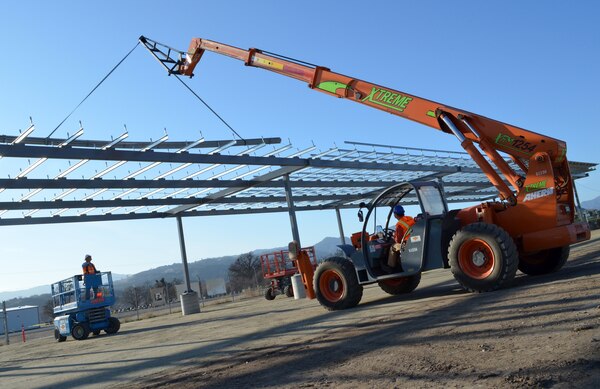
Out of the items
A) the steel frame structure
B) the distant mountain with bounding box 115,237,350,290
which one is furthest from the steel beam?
the distant mountain with bounding box 115,237,350,290

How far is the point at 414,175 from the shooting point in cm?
2541

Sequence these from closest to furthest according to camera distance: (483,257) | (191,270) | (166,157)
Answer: (483,257) < (166,157) < (191,270)

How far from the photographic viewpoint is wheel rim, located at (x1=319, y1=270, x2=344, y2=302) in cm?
1145

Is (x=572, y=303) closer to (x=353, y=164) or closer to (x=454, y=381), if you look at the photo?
(x=454, y=381)

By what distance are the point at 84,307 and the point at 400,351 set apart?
13.9m

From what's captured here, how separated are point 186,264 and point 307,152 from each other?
9003 millimetres

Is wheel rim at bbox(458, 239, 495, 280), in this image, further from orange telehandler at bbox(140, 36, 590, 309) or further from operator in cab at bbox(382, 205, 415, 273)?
operator in cab at bbox(382, 205, 415, 273)

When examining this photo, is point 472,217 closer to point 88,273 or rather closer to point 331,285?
point 331,285

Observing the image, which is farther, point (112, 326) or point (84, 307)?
point (112, 326)

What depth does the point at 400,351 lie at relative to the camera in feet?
19.1

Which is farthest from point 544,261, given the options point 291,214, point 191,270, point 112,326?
point 191,270

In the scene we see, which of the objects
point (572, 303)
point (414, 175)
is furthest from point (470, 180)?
point (572, 303)

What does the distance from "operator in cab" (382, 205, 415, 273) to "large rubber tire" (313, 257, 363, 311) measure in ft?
2.50

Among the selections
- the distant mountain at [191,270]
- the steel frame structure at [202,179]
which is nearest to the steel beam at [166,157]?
the steel frame structure at [202,179]
